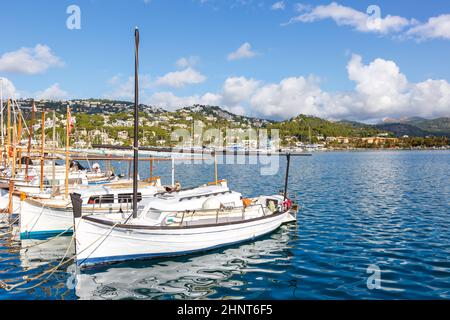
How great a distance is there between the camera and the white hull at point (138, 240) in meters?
18.1

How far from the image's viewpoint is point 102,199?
26328 mm

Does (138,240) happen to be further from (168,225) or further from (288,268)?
(288,268)

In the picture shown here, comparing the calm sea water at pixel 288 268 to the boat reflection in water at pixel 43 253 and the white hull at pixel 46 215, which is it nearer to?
the boat reflection in water at pixel 43 253

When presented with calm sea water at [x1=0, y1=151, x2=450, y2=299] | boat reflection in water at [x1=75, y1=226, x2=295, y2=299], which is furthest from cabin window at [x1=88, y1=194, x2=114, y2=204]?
boat reflection in water at [x1=75, y1=226, x2=295, y2=299]

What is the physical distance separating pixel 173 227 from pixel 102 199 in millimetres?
9631

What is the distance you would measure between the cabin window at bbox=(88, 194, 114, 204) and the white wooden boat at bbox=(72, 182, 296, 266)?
12.3 ft

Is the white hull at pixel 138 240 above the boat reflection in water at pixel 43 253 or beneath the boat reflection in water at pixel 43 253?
above

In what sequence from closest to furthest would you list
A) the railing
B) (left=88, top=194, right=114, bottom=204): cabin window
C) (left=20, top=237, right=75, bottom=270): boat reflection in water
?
(left=20, top=237, right=75, bottom=270): boat reflection in water < the railing < (left=88, top=194, right=114, bottom=204): cabin window

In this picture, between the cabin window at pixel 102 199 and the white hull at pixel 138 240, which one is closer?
the white hull at pixel 138 240

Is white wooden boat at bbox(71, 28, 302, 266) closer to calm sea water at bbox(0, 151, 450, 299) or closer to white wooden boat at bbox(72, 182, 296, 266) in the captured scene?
white wooden boat at bbox(72, 182, 296, 266)

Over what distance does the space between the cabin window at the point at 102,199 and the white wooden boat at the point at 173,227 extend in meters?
3.74

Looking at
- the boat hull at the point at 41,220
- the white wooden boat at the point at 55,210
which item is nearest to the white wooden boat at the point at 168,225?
the white wooden boat at the point at 55,210

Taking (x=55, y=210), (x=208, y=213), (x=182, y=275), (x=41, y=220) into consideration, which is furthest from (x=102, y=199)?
(x=182, y=275)

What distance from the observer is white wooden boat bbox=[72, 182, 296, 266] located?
1820 cm
